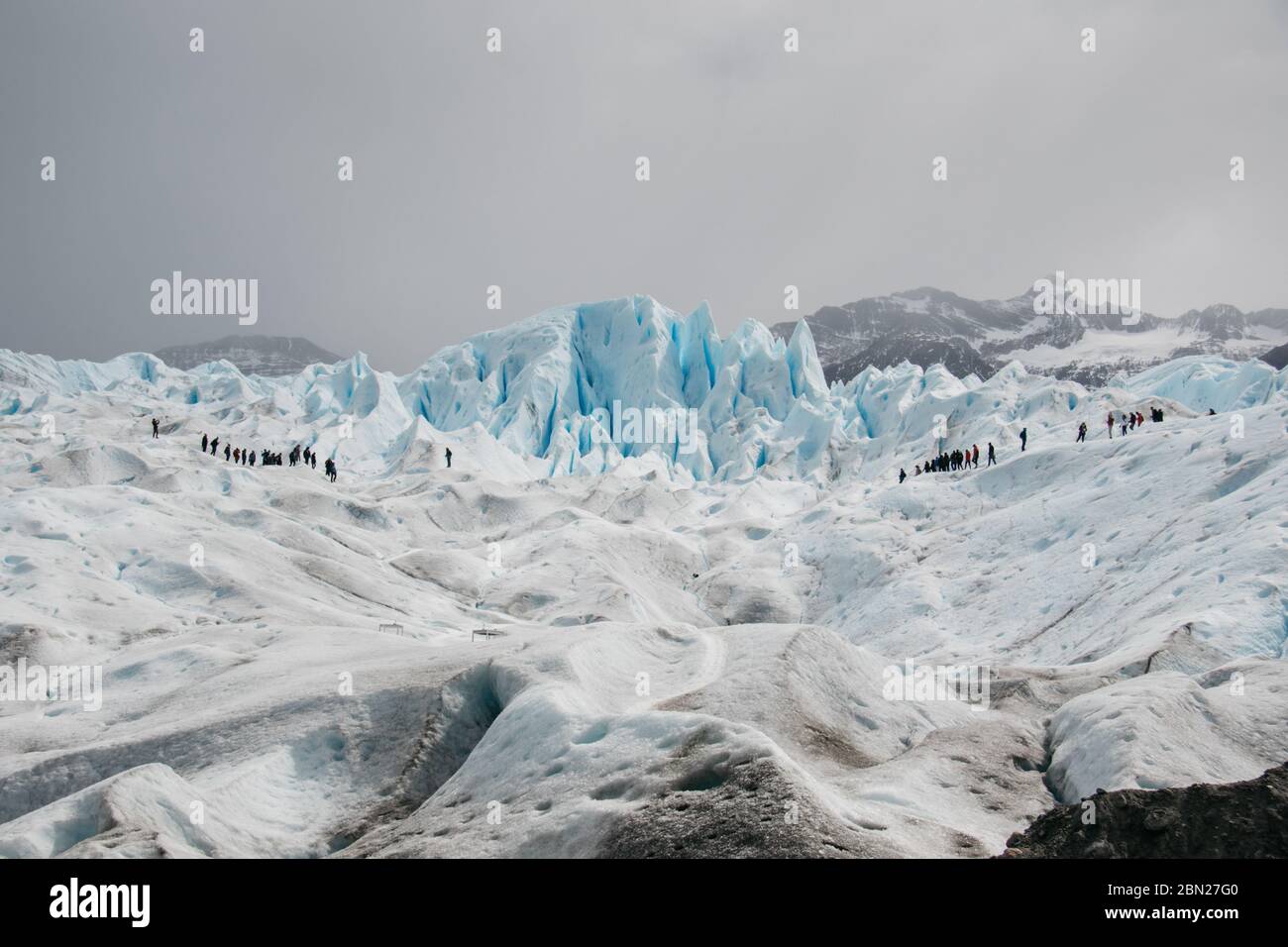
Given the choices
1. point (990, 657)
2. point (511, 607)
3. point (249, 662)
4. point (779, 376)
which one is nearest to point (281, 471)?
point (511, 607)

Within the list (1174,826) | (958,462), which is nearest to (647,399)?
(958,462)

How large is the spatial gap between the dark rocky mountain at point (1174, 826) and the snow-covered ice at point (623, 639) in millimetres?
906

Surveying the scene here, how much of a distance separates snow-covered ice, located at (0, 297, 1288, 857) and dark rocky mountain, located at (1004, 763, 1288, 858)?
0.91 m

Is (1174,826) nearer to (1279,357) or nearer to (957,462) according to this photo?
(957,462)

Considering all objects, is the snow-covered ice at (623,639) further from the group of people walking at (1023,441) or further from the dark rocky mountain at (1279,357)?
the dark rocky mountain at (1279,357)

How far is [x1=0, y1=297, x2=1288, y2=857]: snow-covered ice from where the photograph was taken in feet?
34.4

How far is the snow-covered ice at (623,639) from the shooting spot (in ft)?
34.4

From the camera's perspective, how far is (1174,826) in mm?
8758

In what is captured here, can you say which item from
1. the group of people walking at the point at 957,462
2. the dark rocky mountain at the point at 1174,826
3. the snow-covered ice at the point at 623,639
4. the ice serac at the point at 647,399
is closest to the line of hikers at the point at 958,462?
the group of people walking at the point at 957,462

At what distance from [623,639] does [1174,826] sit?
11332 millimetres

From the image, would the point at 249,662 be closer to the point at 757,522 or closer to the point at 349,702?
the point at 349,702
